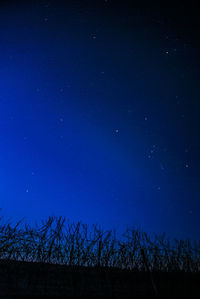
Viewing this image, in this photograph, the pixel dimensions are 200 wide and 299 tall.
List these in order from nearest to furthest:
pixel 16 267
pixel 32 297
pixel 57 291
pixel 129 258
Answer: pixel 32 297
pixel 57 291
pixel 16 267
pixel 129 258

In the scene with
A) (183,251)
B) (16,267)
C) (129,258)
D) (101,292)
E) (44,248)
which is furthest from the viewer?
(183,251)

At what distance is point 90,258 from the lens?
6.12 meters

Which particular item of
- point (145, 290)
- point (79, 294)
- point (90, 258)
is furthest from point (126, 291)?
point (90, 258)

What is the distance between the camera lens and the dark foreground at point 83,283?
3.90 metres

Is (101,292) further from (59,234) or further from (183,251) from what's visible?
(183,251)

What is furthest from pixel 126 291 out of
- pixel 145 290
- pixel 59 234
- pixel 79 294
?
pixel 59 234

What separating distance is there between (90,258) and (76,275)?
1041 mm

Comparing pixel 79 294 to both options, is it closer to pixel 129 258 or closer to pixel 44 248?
pixel 44 248

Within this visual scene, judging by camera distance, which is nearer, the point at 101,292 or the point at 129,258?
the point at 101,292

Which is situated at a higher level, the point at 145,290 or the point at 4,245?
the point at 4,245

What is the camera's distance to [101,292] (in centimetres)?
423

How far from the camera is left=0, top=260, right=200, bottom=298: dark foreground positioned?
3.90 m

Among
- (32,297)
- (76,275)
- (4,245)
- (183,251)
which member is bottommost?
(32,297)

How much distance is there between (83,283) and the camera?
4656mm
